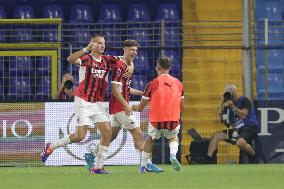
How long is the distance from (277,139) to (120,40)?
15.0ft

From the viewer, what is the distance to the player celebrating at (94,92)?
13.2 meters

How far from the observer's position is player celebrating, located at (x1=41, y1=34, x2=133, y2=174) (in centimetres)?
1316

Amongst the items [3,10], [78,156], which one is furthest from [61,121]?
[3,10]

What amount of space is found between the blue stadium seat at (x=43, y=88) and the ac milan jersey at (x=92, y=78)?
443 cm

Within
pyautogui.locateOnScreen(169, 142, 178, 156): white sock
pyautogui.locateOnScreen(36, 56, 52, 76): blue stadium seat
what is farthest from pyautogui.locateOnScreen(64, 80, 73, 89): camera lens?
pyautogui.locateOnScreen(169, 142, 178, 156): white sock

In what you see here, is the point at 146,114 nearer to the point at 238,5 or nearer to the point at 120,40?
the point at 120,40

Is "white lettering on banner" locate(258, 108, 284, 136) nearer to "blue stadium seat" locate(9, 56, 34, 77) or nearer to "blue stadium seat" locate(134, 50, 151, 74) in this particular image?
"blue stadium seat" locate(134, 50, 151, 74)

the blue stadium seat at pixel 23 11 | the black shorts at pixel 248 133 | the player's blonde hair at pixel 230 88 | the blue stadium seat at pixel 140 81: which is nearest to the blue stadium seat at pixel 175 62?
the blue stadium seat at pixel 140 81

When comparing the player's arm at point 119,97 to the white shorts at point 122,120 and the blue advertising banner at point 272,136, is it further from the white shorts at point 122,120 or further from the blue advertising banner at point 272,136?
the blue advertising banner at point 272,136

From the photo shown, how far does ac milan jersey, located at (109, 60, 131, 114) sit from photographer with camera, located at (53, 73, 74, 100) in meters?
3.18

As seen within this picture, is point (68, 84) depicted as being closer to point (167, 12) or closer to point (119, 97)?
point (119, 97)

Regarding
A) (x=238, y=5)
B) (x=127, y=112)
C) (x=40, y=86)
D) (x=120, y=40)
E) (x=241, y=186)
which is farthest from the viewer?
(x=238, y=5)

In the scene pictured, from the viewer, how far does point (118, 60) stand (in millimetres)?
13617

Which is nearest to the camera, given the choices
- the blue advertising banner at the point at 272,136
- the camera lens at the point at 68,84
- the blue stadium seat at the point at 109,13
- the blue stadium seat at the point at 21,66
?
the blue advertising banner at the point at 272,136
